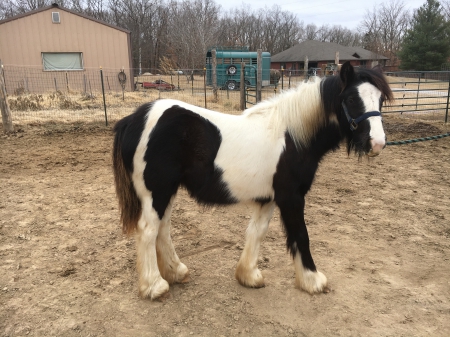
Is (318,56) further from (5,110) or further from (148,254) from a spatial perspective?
(148,254)

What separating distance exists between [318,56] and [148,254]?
40417mm

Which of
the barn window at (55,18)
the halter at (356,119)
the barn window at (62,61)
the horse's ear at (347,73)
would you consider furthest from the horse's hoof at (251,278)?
the barn window at (55,18)

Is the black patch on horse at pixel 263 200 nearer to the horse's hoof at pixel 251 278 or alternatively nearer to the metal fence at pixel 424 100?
the horse's hoof at pixel 251 278

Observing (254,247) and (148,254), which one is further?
(254,247)

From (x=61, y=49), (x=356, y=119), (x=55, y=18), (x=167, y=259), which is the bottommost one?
(x=167, y=259)

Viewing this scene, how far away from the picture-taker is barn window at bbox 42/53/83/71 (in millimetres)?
16812

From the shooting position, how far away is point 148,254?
2.40 metres

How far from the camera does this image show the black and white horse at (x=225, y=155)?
2.29 m

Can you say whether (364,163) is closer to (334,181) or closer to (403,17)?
(334,181)

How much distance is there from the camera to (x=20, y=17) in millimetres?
15891

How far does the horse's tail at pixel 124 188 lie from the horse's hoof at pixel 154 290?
1.41ft

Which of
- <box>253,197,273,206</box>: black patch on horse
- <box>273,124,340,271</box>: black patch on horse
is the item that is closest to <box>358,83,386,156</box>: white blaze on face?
<box>273,124,340,271</box>: black patch on horse

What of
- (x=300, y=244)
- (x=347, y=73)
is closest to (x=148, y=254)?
(x=300, y=244)

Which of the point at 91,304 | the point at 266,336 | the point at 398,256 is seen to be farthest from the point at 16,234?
the point at 398,256
